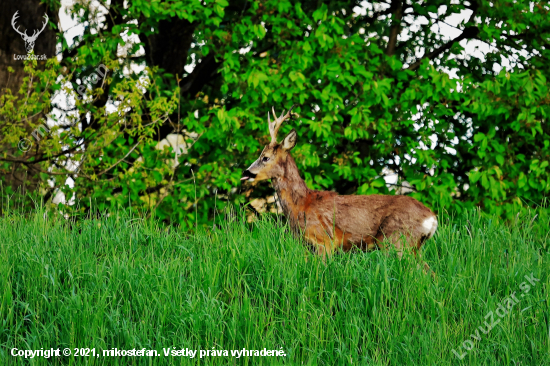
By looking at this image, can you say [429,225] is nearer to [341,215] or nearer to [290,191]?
[341,215]

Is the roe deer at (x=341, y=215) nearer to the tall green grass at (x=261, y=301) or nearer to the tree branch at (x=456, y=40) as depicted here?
the tall green grass at (x=261, y=301)

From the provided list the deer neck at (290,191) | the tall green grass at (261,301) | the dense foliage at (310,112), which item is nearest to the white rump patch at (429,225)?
the tall green grass at (261,301)

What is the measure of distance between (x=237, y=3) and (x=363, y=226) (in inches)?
191

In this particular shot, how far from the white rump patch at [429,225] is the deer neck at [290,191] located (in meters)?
1.17

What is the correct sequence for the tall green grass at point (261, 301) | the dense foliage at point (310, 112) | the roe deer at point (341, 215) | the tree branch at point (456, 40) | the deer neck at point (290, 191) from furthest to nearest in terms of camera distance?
the tree branch at point (456, 40) < the dense foliage at point (310, 112) < the deer neck at point (290, 191) < the roe deer at point (341, 215) < the tall green grass at point (261, 301)

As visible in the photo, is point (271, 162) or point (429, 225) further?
point (271, 162)

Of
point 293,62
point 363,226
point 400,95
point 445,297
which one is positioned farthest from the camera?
point 400,95

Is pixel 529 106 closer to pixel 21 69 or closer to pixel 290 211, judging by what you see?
pixel 290 211

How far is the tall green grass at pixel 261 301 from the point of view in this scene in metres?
4.46

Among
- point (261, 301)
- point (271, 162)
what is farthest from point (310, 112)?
point (261, 301)

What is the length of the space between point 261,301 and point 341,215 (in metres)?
1.46

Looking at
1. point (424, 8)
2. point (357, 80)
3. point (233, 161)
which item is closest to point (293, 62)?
point (357, 80)

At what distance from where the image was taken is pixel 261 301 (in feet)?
15.9

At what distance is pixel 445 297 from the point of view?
5074mm
